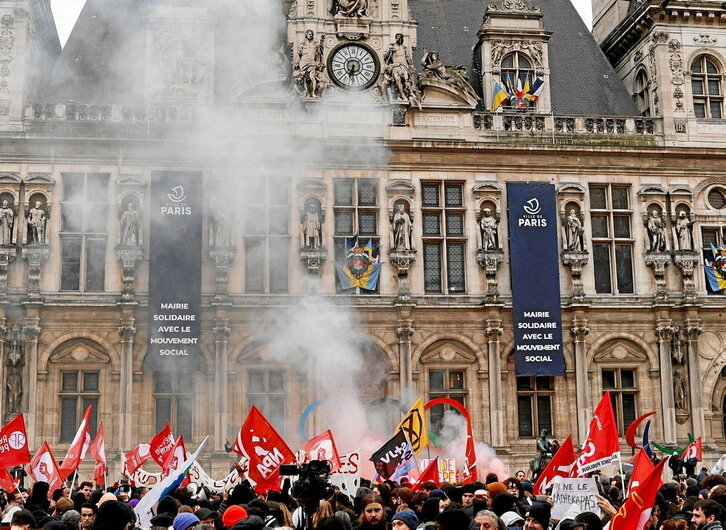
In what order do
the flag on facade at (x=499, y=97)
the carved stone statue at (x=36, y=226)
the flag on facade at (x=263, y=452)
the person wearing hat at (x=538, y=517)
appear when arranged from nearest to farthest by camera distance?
the person wearing hat at (x=538, y=517) → the flag on facade at (x=263, y=452) → the carved stone statue at (x=36, y=226) → the flag on facade at (x=499, y=97)

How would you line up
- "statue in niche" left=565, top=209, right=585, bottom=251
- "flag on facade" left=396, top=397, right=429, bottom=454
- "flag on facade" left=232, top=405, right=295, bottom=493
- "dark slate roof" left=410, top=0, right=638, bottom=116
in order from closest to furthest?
"flag on facade" left=232, top=405, right=295, bottom=493
"flag on facade" left=396, top=397, right=429, bottom=454
"statue in niche" left=565, top=209, right=585, bottom=251
"dark slate roof" left=410, top=0, right=638, bottom=116

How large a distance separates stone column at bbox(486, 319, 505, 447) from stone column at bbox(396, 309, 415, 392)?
7.22 ft

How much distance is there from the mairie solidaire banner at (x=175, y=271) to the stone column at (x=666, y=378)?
12.9 metres

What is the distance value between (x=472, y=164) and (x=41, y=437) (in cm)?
1393

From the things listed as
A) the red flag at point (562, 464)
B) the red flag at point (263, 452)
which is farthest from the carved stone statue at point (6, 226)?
the red flag at point (562, 464)

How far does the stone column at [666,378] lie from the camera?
28.7 meters

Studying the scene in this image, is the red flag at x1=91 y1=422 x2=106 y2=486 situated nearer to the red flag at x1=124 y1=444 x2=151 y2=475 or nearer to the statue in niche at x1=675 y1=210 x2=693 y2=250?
the red flag at x1=124 y1=444 x2=151 y2=475

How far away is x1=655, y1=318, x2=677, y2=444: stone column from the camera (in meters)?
28.7

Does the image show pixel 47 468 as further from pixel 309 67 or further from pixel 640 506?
pixel 309 67

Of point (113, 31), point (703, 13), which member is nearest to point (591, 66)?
point (703, 13)

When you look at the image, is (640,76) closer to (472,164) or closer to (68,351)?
(472,164)

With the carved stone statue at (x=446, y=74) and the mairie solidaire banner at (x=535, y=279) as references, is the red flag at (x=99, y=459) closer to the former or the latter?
the mairie solidaire banner at (x=535, y=279)

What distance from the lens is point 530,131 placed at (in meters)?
30.1

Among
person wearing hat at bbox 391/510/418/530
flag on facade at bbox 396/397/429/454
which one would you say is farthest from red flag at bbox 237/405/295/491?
person wearing hat at bbox 391/510/418/530
